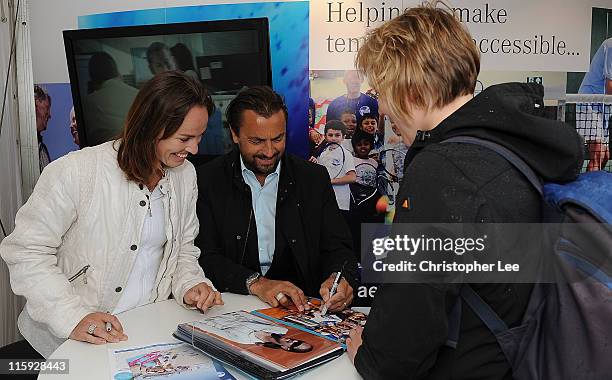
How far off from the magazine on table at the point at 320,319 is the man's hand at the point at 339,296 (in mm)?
35

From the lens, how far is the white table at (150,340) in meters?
1.55

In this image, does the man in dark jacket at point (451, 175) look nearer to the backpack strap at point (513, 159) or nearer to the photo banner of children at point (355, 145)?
the backpack strap at point (513, 159)

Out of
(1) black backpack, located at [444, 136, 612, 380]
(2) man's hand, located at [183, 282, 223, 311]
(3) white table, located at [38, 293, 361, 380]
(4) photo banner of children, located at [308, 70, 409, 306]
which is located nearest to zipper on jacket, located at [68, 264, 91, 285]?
(3) white table, located at [38, 293, 361, 380]

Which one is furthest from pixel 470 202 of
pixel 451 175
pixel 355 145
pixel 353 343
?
pixel 355 145

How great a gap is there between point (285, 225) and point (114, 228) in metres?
0.92

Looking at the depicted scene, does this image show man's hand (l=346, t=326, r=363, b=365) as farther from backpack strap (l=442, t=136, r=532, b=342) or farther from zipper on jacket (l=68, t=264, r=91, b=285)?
zipper on jacket (l=68, t=264, r=91, b=285)

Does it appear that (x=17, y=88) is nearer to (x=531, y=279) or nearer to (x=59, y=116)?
(x=59, y=116)

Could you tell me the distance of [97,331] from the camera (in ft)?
5.79

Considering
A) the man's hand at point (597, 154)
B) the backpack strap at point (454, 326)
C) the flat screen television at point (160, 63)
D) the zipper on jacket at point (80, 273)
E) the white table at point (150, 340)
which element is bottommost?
the white table at point (150, 340)

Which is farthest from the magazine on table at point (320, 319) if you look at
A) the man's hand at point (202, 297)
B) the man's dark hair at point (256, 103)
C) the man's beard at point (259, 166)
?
the man's dark hair at point (256, 103)

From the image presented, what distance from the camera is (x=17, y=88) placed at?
376cm

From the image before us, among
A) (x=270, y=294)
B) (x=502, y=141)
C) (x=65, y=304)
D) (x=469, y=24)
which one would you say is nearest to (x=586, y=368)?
(x=502, y=141)

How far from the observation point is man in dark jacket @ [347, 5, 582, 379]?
3.72ft

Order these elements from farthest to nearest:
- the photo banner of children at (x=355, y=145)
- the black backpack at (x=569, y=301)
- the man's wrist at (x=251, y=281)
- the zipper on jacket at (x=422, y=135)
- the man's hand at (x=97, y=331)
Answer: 1. the photo banner of children at (x=355, y=145)
2. the man's wrist at (x=251, y=281)
3. the man's hand at (x=97, y=331)
4. the zipper on jacket at (x=422, y=135)
5. the black backpack at (x=569, y=301)
